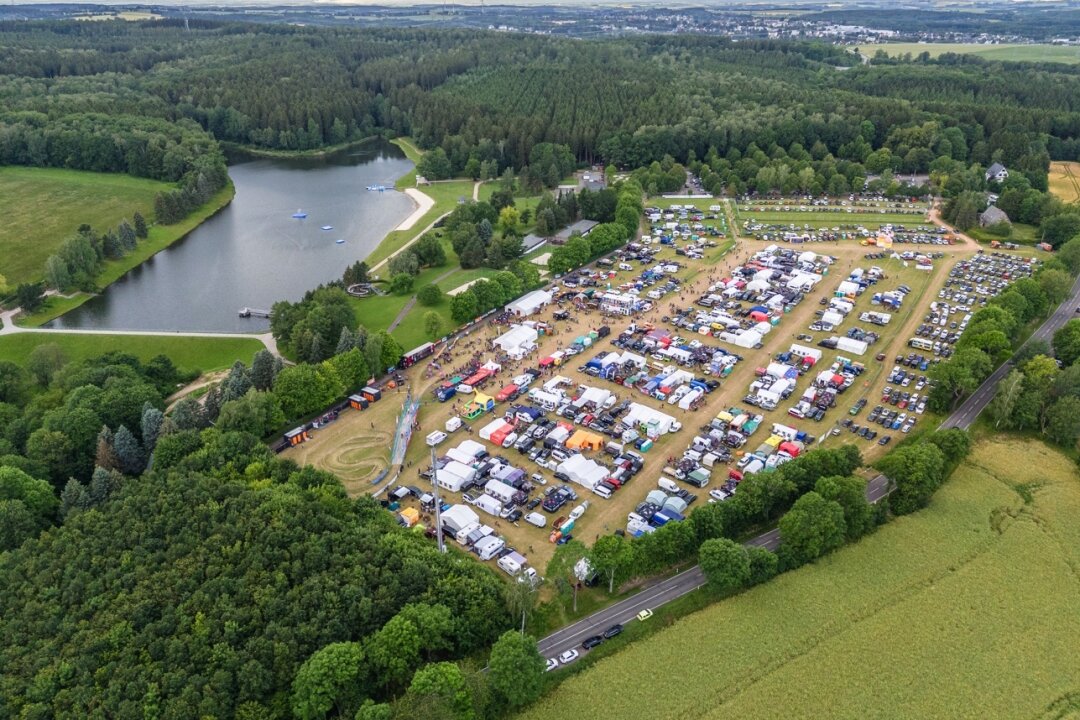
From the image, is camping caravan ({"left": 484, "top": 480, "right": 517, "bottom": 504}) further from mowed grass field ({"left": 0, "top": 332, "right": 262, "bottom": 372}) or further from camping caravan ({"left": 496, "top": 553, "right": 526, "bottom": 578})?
mowed grass field ({"left": 0, "top": 332, "right": 262, "bottom": 372})

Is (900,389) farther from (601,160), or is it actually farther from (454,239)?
(601,160)

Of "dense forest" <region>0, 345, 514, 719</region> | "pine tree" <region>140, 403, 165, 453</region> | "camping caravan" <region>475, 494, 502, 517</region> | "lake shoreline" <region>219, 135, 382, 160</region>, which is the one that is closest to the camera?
"dense forest" <region>0, 345, 514, 719</region>

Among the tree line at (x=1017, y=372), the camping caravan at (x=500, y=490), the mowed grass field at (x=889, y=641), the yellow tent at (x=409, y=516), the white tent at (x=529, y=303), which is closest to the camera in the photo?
the mowed grass field at (x=889, y=641)

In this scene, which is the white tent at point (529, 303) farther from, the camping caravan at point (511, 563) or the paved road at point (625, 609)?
the paved road at point (625, 609)

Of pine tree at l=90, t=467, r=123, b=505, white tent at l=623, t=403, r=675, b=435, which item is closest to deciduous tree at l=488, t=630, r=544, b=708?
white tent at l=623, t=403, r=675, b=435

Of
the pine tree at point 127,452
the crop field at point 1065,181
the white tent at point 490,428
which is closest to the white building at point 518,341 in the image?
the white tent at point 490,428

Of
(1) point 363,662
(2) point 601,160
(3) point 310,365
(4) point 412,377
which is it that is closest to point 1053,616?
(1) point 363,662
